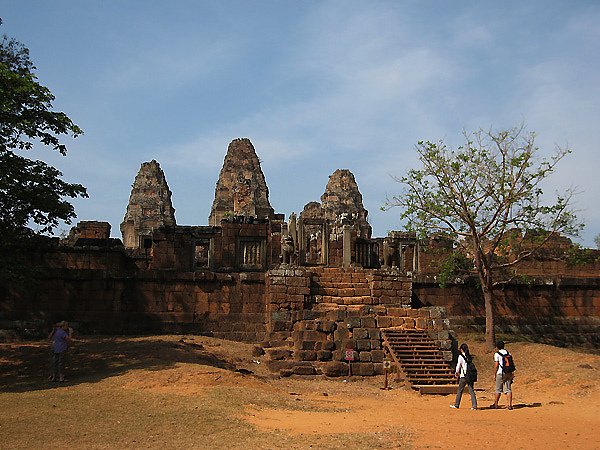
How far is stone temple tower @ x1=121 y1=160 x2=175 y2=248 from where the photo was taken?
51438mm

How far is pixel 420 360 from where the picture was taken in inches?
684

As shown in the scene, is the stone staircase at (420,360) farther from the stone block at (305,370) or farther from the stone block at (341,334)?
the stone block at (305,370)

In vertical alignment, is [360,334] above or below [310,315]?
below

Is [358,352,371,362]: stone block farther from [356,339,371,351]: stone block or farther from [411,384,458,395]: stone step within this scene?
[411,384,458,395]: stone step

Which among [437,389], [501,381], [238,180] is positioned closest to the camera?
[501,381]

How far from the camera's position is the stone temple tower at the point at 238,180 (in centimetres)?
5159

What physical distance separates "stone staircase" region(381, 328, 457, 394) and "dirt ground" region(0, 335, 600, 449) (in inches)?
20.0

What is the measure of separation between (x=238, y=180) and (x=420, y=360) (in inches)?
1389

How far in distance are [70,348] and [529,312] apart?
15.4 m

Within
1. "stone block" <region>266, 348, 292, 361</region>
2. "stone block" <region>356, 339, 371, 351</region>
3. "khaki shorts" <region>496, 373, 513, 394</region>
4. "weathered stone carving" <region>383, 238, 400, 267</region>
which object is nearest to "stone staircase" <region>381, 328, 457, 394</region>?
"stone block" <region>356, 339, 371, 351</region>

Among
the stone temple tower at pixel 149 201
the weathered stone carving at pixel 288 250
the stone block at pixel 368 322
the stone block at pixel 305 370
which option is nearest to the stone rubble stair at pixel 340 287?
the stone block at pixel 368 322

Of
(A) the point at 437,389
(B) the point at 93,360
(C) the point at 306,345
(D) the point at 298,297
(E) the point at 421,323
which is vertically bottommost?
(A) the point at 437,389

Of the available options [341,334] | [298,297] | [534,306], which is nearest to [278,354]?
[341,334]

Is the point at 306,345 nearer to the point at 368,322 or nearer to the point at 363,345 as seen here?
the point at 363,345
